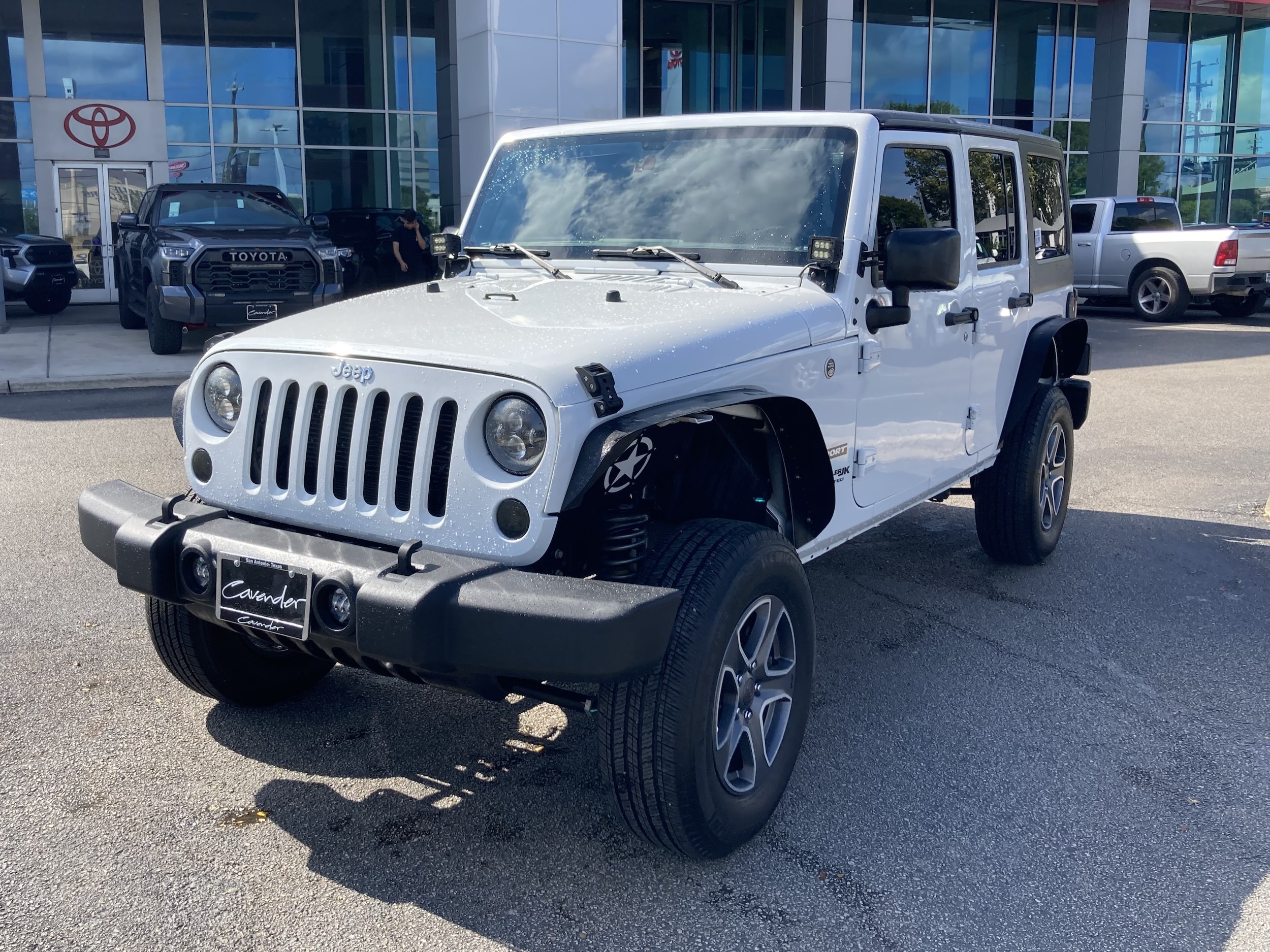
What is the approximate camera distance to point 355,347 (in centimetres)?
331

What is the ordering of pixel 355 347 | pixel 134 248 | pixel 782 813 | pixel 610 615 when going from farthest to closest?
pixel 134 248, pixel 782 813, pixel 355 347, pixel 610 615

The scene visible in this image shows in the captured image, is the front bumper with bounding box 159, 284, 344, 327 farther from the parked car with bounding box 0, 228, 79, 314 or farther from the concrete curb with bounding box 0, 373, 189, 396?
the parked car with bounding box 0, 228, 79, 314

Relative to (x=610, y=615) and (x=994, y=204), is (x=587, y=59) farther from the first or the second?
(x=610, y=615)

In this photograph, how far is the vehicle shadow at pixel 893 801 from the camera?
308 centimetres

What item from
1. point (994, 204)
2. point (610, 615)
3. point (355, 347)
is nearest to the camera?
point (610, 615)

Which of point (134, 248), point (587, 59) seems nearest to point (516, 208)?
point (134, 248)

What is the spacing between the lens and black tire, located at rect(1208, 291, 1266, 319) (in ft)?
64.0

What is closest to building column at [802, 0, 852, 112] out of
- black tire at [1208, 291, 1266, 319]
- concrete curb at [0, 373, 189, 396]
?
black tire at [1208, 291, 1266, 319]

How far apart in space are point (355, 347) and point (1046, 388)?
3973 millimetres

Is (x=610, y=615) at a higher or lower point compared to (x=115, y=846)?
higher

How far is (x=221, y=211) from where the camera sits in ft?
48.9

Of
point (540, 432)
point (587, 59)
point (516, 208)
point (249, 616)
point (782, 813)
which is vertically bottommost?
point (782, 813)

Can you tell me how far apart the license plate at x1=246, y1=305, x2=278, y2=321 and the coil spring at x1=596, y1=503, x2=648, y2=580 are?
37.3 feet

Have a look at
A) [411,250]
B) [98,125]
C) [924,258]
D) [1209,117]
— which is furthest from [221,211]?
[1209,117]
